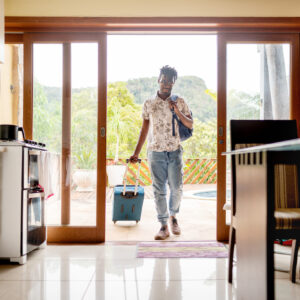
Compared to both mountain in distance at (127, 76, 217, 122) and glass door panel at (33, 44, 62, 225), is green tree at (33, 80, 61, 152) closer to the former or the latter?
glass door panel at (33, 44, 62, 225)

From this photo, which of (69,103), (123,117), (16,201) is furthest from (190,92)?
(16,201)

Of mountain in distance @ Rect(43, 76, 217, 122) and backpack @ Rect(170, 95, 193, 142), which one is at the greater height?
mountain in distance @ Rect(43, 76, 217, 122)

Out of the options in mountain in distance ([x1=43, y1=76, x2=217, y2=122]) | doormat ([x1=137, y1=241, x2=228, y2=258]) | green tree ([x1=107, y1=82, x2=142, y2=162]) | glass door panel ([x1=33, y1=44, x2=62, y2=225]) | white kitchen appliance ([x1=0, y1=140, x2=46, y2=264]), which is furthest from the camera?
mountain in distance ([x1=43, y1=76, x2=217, y2=122])

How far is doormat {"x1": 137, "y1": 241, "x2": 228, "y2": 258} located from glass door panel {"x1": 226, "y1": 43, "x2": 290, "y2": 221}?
0.59 metres

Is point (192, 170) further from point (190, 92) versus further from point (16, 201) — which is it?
point (16, 201)

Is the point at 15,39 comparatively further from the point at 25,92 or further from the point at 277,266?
the point at 277,266

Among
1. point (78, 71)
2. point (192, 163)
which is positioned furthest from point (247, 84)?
point (192, 163)

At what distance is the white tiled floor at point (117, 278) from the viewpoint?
1.67 metres

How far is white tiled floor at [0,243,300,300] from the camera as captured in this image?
65.7 inches

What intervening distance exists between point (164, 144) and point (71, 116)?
0.88 meters

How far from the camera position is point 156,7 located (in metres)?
2.76

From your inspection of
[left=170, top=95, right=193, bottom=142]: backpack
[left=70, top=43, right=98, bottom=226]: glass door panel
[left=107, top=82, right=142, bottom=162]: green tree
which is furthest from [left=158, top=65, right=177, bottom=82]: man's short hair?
[left=107, top=82, right=142, bottom=162]: green tree

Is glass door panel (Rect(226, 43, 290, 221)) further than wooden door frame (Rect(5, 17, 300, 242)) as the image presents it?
Yes

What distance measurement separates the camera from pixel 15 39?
285 cm
